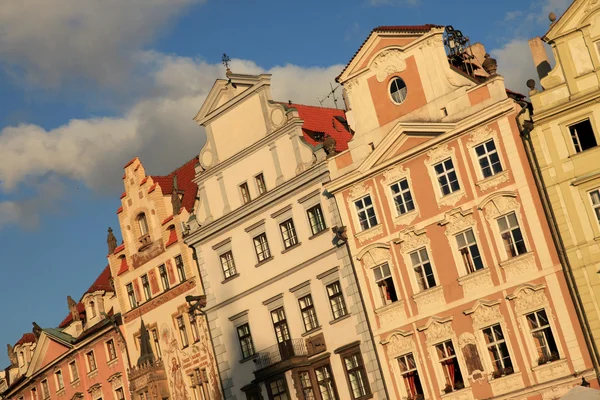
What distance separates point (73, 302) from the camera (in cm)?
6575

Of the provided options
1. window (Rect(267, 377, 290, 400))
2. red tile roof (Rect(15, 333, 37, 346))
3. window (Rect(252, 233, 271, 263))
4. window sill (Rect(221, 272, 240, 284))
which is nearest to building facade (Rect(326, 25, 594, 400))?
window (Rect(252, 233, 271, 263))

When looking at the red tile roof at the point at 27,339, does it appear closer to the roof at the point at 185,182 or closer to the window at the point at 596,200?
the roof at the point at 185,182

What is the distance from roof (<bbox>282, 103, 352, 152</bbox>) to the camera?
51.6 meters

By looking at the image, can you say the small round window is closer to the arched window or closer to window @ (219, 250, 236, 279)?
window @ (219, 250, 236, 279)

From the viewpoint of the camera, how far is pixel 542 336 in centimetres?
4062

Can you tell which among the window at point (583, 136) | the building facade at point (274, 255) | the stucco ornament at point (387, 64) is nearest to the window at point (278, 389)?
the building facade at point (274, 255)

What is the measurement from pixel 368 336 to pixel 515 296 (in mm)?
7518

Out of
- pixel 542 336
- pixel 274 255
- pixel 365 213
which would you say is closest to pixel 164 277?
pixel 274 255

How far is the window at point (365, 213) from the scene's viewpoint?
151 ft

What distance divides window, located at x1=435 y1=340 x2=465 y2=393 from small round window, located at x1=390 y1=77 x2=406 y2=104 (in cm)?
1031

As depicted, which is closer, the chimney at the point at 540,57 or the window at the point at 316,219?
the chimney at the point at 540,57

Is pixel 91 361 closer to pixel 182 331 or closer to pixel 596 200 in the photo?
pixel 182 331

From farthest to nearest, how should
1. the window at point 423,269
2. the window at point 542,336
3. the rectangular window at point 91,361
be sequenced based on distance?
the rectangular window at point 91,361 → the window at point 423,269 → the window at point 542,336

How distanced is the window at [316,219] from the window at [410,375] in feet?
23.5
